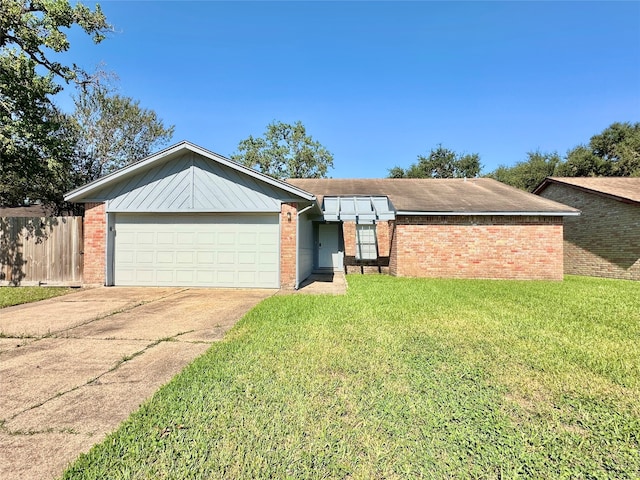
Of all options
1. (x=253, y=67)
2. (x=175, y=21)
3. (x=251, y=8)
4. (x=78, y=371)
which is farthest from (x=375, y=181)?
(x=78, y=371)

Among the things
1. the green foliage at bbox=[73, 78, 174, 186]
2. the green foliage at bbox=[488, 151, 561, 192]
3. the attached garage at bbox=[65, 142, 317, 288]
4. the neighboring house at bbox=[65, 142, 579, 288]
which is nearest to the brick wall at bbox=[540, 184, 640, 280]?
the neighboring house at bbox=[65, 142, 579, 288]

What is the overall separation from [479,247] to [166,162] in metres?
11.6

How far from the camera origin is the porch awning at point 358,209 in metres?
11.8

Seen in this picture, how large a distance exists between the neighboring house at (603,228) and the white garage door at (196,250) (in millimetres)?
14436

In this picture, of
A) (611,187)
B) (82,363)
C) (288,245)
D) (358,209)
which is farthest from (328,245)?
(611,187)

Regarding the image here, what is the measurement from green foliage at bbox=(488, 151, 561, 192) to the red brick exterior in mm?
31973

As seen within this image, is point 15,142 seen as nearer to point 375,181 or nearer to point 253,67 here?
point 253,67

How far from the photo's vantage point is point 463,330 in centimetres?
496

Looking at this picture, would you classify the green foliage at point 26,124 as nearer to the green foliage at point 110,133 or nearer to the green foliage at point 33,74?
the green foliage at point 33,74

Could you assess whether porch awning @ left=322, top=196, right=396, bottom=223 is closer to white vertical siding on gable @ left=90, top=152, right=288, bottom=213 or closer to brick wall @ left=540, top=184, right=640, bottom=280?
white vertical siding on gable @ left=90, top=152, right=288, bottom=213

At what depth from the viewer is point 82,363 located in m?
3.74

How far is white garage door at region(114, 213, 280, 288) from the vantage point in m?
9.73

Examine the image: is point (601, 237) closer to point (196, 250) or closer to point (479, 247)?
point (479, 247)

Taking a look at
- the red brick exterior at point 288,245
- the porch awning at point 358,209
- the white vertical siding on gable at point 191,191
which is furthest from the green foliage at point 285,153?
the red brick exterior at point 288,245
